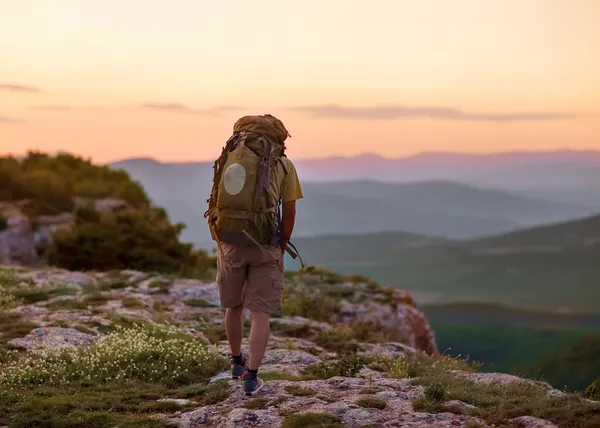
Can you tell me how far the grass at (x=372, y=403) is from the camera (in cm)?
733

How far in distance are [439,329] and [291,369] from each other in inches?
1849

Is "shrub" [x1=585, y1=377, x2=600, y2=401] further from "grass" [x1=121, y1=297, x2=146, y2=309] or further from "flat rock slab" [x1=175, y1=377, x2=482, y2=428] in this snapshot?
"grass" [x1=121, y1=297, x2=146, y2=309]

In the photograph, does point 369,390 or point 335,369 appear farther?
point 335,369

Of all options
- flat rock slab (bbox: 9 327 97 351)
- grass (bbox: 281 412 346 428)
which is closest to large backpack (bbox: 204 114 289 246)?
grass (bbox: 281 412 346 428)

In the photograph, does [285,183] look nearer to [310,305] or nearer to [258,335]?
[258,335]

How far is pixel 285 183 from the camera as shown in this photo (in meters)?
7.73

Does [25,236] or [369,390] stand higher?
[25,236]

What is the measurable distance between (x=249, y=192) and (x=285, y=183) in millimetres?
415

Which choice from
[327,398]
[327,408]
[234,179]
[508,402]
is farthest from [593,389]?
[234,179]

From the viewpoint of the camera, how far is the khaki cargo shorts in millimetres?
7690

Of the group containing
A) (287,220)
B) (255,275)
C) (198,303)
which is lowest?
(198,303)

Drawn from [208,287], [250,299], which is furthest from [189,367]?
[208,287]

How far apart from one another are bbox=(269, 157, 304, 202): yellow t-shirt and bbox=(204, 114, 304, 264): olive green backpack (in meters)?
0.06

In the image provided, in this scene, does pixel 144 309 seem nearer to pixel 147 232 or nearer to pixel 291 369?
pixel 291 369
